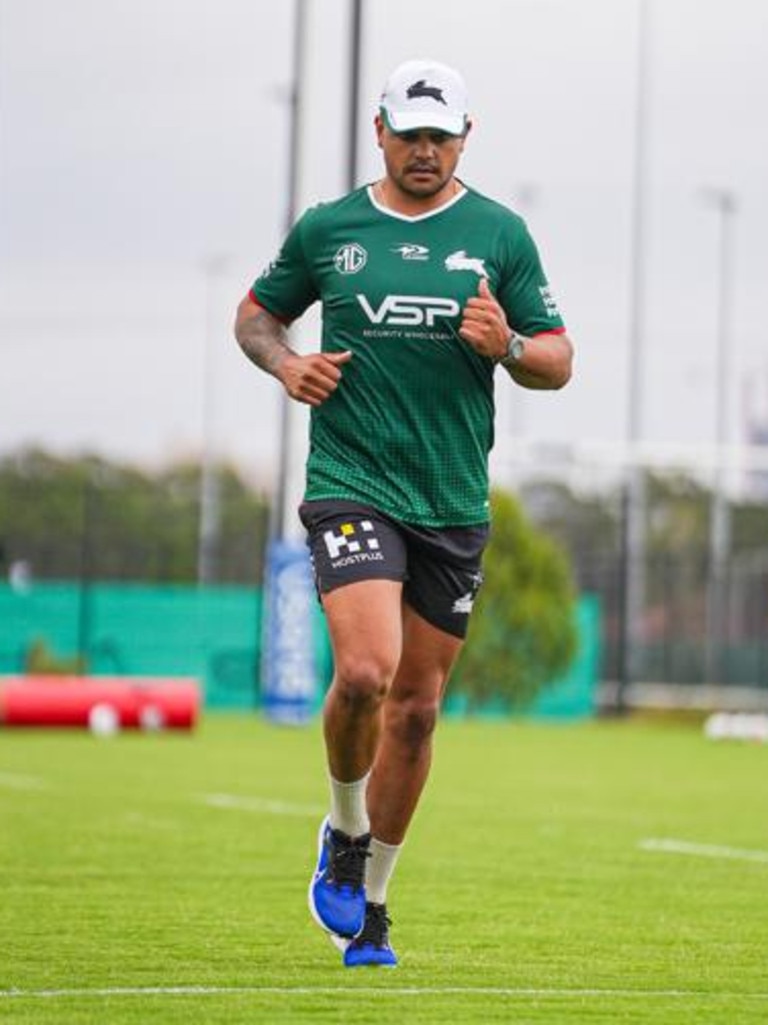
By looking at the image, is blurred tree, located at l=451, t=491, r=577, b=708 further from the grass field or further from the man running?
the man running

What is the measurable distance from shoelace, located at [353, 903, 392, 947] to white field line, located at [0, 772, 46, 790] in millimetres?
8855

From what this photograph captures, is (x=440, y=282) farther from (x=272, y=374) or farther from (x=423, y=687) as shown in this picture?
(x=423, y=687)

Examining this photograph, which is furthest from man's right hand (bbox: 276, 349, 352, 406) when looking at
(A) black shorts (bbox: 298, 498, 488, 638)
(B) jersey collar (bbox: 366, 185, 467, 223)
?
(B) jersey collar (bbox: 366, 185, 467, 223)

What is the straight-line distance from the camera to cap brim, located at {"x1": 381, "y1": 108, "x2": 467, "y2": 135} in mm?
7508

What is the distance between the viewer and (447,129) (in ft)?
24.7

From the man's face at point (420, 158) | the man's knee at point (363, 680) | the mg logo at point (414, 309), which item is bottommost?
the man's knee at point (363, 680)

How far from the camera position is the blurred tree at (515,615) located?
111 feet

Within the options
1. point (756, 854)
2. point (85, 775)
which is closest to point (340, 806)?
point (756, 854)

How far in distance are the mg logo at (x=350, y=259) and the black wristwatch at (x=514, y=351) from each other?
1.56 ft

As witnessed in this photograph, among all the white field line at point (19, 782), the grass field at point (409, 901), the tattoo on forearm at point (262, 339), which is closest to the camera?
the grass field at point (409, 901)

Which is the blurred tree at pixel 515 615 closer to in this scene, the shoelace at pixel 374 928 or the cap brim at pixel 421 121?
the shoelace at pixel 374 928

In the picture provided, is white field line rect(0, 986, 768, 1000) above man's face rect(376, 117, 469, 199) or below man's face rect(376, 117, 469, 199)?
below

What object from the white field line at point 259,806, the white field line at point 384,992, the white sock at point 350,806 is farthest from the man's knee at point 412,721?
the white field line at point 259,806

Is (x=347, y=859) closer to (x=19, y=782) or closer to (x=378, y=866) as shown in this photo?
(x=378, y=866)
